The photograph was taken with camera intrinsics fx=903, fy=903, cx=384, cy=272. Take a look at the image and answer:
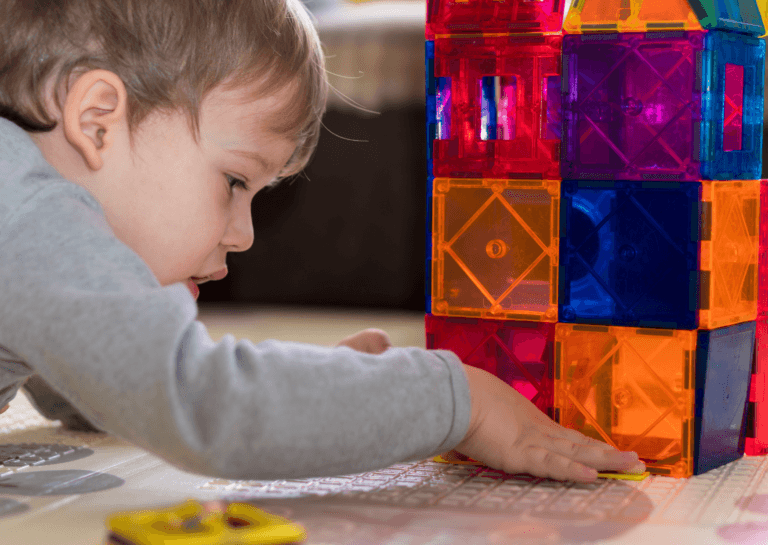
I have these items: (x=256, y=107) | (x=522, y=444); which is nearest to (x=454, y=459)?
(x=522, y=444)

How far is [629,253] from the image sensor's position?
693 millimetres

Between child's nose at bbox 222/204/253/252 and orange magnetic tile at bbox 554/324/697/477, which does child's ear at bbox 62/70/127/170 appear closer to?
child's nose at bbox 222/204/253/252

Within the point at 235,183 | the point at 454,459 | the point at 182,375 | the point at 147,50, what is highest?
the point at 147,50

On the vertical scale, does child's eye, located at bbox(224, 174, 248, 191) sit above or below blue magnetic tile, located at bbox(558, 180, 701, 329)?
above

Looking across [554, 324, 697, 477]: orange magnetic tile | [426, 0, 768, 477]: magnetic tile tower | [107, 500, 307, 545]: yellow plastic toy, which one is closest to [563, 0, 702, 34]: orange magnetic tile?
[426, 0, 768, 477]: magnetic tile tower

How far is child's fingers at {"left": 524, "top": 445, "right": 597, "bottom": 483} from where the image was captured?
0.65 m

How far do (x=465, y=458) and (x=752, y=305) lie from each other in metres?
0.27

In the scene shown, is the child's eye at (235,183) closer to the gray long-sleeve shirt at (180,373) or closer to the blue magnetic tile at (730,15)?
the gray long-sleeve shirt at (180,373)

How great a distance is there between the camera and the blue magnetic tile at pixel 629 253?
669 mm

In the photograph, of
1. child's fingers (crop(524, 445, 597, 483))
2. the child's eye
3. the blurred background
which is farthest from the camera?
the blurred background

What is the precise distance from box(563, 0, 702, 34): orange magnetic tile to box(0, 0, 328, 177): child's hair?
238mm

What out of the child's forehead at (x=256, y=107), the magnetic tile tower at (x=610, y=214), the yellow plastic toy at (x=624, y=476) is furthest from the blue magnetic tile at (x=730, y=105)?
the child's forehead at (x=256, y=107)

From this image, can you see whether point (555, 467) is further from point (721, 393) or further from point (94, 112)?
point (94, 112)

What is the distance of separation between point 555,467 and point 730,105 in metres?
0.31
